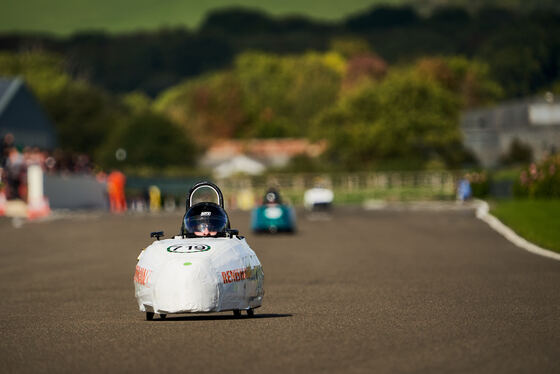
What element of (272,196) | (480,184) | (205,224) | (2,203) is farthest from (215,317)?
(480,184)

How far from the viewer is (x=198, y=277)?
41.9 feet

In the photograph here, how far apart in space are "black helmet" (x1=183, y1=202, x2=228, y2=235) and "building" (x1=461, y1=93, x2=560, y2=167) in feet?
234

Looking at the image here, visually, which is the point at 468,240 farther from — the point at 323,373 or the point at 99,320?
the point at 323,373

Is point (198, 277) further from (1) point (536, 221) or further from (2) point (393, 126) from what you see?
(2) point (393, 126)

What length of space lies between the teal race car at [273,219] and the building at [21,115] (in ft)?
168

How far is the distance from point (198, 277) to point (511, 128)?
3656 inches

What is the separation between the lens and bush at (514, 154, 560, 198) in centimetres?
5003

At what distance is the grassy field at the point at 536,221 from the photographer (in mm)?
28028

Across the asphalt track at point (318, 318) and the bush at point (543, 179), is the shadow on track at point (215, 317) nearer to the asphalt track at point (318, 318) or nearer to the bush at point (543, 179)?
the asphalt track at point (318, 318)

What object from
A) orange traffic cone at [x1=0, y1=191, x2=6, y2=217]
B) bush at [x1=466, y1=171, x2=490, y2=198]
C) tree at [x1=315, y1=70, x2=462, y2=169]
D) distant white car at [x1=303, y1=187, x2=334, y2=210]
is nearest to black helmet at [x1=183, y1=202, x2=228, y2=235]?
orange traffic cone at [x1=0, y1=191, x2=6, y2=217]

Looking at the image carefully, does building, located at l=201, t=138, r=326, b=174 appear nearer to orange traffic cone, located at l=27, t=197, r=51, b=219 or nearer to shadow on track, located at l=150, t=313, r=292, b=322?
orange traffic cone, located at l=27, t=197, r=51, b=219

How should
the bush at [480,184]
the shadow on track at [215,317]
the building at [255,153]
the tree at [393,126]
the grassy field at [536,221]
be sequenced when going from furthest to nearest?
the building at [255,153] < the tree at [393,126] < the bush at [480,184] < the grassy field at [536,221] < the shadow on track at [215,317]

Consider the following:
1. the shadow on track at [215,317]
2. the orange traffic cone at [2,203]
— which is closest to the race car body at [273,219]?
the orange traffic cone at [2,203]

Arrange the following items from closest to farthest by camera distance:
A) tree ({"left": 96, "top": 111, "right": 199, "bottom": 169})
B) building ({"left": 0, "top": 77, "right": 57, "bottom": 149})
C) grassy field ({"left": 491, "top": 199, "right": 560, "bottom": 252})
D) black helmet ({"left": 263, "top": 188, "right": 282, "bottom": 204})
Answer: grassy field ({"left": 491, "top": 199, "right": 560, "bottom": 252})
black helmet ({"left": 263, "top": 188, "right": 282, "bottom": 204})
building ({"left": 0, "top": 77, "right": 57, "bottom": 149})
tree ({"left": 96, "top": 111, "right": 199, "bottom": 169})
